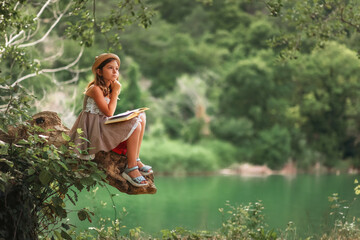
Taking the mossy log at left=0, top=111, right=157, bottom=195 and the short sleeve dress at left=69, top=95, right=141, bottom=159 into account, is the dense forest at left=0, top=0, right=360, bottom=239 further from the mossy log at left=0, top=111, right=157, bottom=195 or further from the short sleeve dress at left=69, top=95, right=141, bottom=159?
the short sleeve dress at left=69, top=95, right=141, bottom=159

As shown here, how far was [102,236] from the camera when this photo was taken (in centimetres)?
473

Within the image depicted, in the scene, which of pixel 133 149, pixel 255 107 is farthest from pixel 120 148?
pixel 255 107

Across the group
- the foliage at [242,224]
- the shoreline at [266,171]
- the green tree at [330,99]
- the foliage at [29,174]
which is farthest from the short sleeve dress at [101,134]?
the green tree at [330,99]

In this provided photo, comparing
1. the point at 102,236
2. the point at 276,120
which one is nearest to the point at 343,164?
the point at 276,120

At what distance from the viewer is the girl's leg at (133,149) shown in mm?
4176

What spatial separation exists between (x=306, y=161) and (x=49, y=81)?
38.6ft

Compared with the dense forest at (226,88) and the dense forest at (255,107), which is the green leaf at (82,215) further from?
the dense forest at (255,107)

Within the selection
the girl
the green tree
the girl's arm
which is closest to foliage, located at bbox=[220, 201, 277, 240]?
the girl

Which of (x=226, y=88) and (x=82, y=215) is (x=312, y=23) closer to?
(x=82, y=215)

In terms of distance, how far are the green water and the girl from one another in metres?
3.06

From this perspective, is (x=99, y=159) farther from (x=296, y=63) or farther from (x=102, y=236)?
(x=296, y=63)

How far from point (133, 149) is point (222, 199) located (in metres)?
10.0

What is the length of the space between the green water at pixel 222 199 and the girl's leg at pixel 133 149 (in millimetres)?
3055

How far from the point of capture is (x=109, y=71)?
14.1 ft
